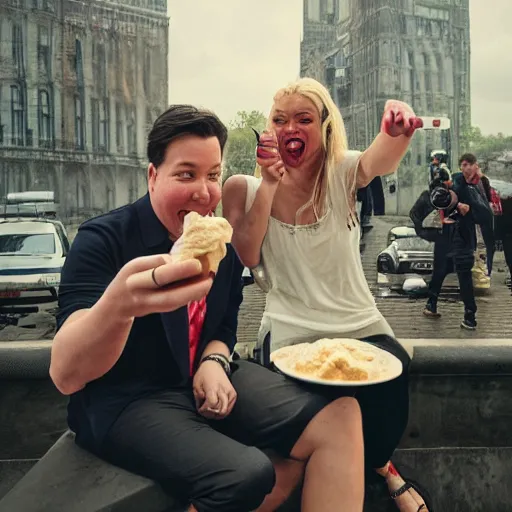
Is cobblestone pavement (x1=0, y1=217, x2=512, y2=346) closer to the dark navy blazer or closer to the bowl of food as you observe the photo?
the bowl of food

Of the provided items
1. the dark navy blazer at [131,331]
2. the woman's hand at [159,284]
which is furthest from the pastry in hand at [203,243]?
the dark navy blazer at [131,331]

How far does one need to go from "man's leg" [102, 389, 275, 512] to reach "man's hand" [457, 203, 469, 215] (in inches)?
92.5

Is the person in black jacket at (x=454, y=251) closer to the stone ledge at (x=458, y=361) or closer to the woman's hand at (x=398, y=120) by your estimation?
the stone ledge at (x=458, y=361)

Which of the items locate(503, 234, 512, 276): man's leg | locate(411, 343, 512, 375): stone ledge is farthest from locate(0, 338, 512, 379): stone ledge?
locate(503, 234, 512, 276): man's leg

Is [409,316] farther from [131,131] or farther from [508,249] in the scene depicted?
[131,131]

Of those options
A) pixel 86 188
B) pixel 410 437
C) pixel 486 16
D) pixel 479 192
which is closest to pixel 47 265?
pixel 86 188

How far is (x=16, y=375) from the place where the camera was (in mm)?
1988

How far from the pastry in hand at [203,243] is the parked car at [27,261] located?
1827 millimetres

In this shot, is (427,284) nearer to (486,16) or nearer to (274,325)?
(486,16)

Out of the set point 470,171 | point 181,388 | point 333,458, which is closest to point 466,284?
point 470,171

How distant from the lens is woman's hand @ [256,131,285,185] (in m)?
1.54

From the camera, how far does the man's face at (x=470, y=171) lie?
3121 millimetres

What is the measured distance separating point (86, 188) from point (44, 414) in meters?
1.24

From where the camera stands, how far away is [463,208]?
3188 millimetres
